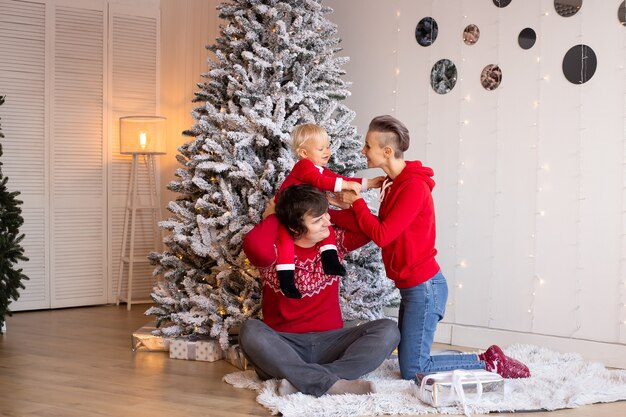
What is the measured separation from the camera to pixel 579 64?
13.8 ft

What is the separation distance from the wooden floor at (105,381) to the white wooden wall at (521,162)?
3.31 ft

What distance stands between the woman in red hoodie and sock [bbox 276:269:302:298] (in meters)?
0.36

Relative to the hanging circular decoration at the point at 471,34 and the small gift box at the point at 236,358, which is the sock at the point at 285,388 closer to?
the small gift box at the point at 236,358

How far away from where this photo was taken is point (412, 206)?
3.44 meters

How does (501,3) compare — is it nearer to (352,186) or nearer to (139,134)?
(352,186)

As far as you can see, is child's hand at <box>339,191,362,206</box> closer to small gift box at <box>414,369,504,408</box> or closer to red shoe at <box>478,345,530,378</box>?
small gift box at <box>414,369,504,408</box>

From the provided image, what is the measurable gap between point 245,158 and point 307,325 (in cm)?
99

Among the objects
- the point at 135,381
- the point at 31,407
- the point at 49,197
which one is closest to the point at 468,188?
the point at 135,381

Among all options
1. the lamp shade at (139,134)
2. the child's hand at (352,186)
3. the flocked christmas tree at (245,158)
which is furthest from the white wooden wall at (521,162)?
the lamp shade at (139,134)

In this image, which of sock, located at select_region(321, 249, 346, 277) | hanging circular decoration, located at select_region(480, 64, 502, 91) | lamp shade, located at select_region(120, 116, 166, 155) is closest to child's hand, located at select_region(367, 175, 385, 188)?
sock, located at select_region(321, 249, 346, 277)

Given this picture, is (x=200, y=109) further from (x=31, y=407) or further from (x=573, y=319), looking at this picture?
(x=573, y=319)

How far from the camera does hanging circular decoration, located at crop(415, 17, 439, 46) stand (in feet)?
15.8

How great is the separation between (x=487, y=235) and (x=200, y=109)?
1730mm

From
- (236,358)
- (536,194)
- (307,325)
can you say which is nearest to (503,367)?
(307,325)
